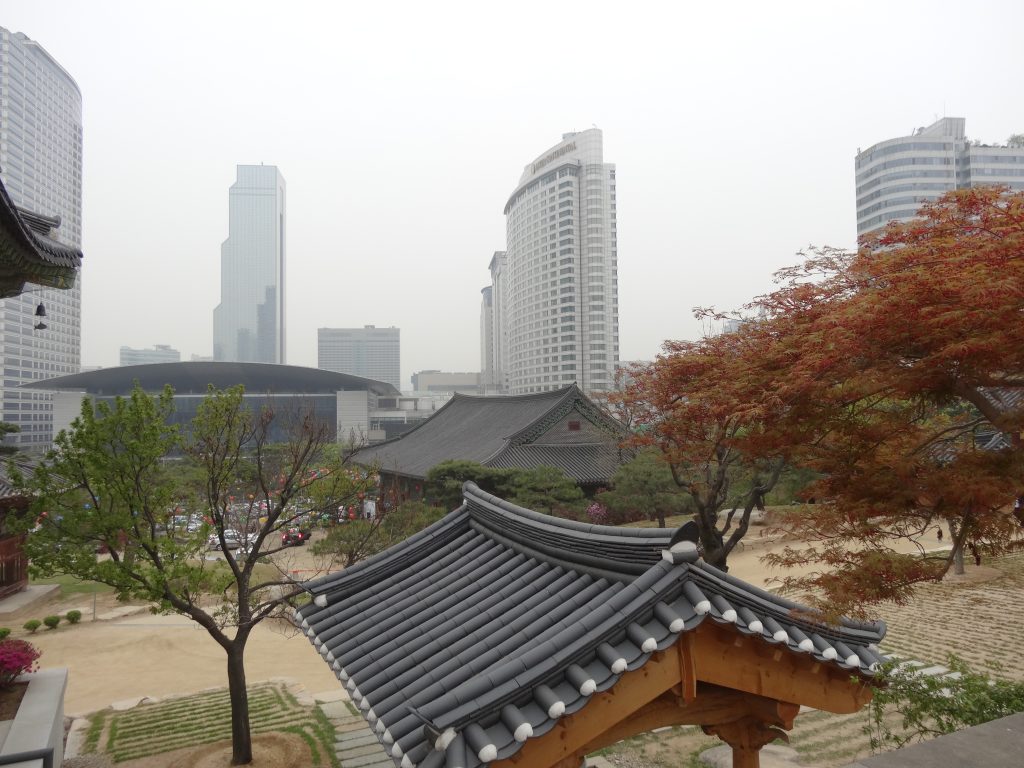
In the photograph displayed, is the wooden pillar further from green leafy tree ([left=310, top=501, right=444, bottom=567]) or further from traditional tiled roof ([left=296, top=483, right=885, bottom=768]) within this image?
green leafy tree ([left=310, top=501, right=444, bottom=567])

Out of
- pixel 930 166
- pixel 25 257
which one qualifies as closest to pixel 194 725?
pixel 25 257

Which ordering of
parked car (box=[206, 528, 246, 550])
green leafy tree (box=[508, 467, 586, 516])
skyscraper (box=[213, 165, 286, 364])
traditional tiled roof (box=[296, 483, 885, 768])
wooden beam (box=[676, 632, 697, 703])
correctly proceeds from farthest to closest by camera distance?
skyscraper (box=[213, 165, 286, 364]) < green leafy tree (box=[508, 467, 586, 516]) < parked car (box=[206, 528, 246, 550]) < wooden beam (box=[676, 632, 697, 703]) < traditional tiled roof (box=[296, 483, 885, 768])

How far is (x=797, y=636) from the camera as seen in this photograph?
3.75m

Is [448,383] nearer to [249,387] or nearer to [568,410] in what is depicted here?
[249,387]

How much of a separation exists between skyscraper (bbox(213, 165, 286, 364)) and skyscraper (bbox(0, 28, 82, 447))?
65.7m

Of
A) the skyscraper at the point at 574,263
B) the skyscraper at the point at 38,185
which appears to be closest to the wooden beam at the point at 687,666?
the skyscraper at the point at 574,263

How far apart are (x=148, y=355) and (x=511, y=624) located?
178214 mm

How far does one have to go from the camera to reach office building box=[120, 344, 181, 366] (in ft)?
510

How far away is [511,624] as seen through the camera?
431cm

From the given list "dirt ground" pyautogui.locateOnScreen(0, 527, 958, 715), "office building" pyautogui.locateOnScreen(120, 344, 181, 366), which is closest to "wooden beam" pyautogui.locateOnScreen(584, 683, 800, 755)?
"dirt ground" pyautogui.locateOnScreen(0, 527, 958, 715)

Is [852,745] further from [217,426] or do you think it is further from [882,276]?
[217,426]

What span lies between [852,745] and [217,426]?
8506mm

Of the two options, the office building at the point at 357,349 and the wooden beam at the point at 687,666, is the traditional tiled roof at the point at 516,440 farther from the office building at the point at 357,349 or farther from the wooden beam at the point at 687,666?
the office building at the point at 357,349

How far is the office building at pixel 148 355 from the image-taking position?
155500mm
